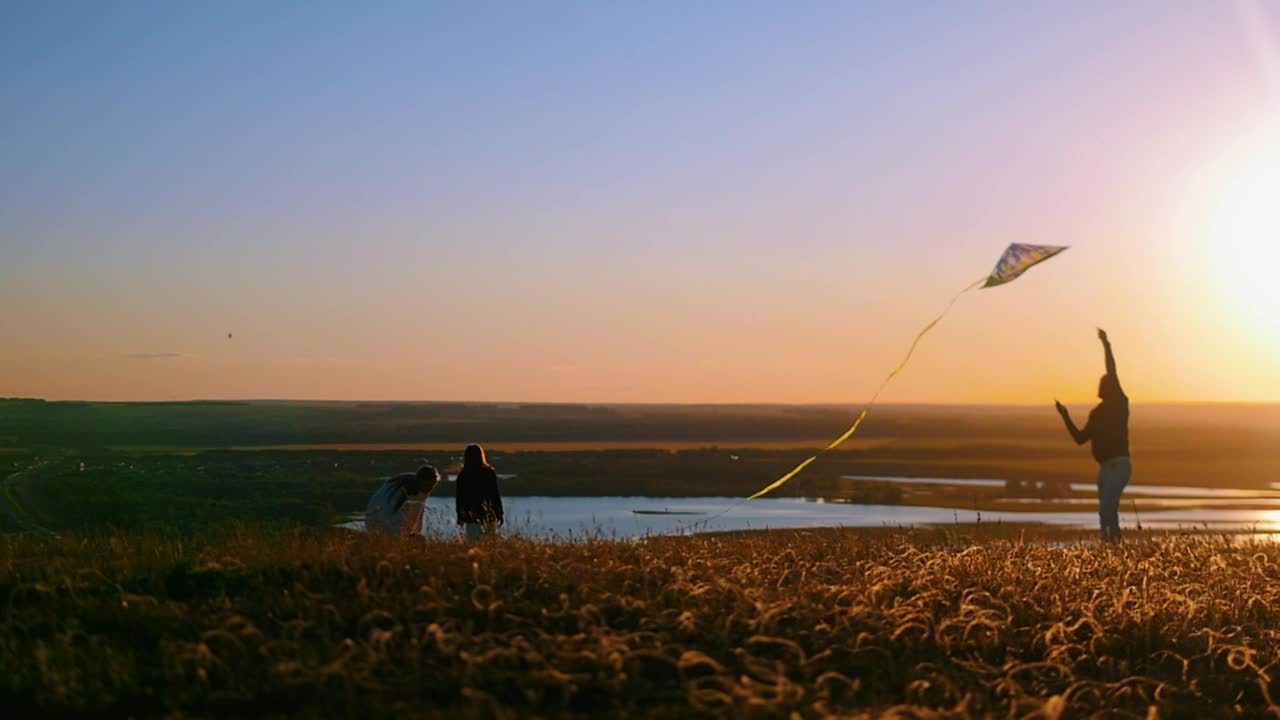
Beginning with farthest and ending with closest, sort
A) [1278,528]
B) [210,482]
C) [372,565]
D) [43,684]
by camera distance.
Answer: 1. [210,482]
2. [1278,528]
3. [372,565]
4. [43,684]

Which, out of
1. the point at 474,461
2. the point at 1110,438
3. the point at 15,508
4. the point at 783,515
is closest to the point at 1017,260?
the point at 1110,438

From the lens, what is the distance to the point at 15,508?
43.8 metres

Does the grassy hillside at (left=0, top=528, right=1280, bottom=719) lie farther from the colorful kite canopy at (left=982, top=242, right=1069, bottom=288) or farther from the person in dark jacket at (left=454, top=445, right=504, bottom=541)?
the colorful kite canopy at (left=982, top=242, right=1069, bottom=288)

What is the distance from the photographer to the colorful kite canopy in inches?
760

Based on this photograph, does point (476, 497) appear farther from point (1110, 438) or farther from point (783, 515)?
point (783, 515)

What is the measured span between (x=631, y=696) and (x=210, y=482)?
52.0m

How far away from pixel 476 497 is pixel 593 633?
8229 mm

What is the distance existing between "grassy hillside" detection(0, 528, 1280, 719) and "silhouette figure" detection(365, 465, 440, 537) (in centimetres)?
273

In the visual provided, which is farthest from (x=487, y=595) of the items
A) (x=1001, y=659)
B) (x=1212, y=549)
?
(x=1212, y=549)

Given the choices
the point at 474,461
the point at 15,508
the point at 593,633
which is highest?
the point at 474,461

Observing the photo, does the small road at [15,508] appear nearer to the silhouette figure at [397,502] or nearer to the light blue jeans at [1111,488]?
the silhouette figure at [397,502]

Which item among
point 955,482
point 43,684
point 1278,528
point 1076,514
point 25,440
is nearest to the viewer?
point 43,684

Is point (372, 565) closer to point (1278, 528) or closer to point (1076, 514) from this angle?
point (1278, 528)

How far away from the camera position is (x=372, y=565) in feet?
38.3
